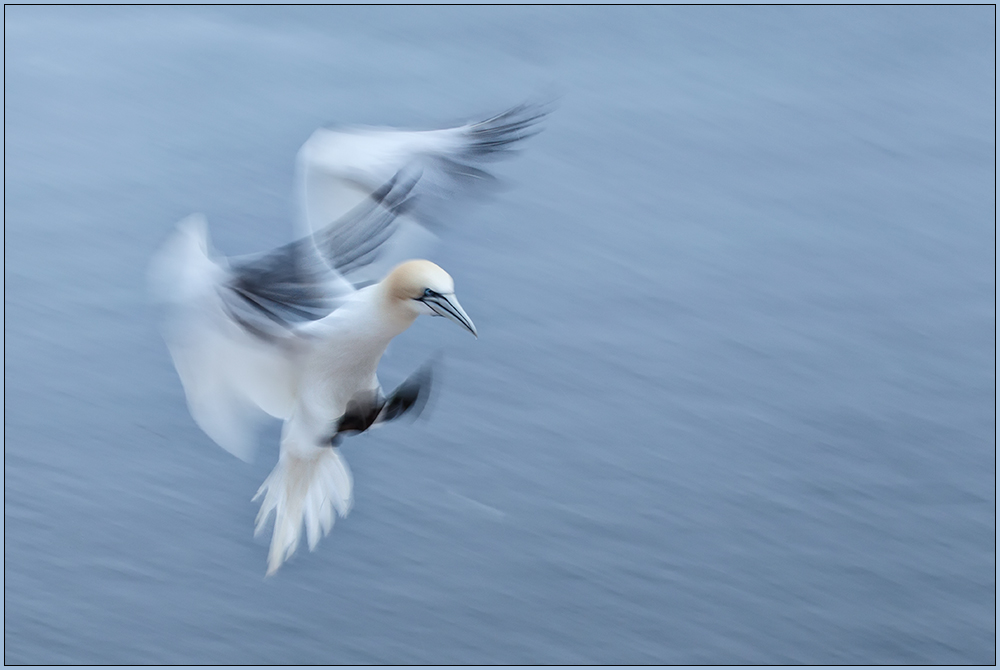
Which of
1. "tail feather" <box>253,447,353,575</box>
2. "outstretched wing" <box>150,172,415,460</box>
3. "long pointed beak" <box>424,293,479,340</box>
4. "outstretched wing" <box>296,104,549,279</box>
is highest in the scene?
"outstretched wing" <box>296,104,549,279</box>

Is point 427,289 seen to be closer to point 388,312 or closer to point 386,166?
point 388,312

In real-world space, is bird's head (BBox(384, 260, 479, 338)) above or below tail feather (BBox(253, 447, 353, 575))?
above

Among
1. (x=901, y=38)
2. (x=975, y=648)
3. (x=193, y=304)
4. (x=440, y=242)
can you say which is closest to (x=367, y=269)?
(x=193, y=304)

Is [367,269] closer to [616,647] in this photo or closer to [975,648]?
[616,647]

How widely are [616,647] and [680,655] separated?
8 cm

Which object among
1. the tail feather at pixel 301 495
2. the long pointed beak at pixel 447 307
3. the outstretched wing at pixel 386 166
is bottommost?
the tail feather at pixel 301 495

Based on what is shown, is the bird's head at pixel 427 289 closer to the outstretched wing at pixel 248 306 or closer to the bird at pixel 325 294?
the bird at pixel 325 294

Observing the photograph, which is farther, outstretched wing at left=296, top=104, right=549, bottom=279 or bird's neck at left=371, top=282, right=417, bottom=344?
outstretched wing at left=296, top=104, right=549, bottom=279

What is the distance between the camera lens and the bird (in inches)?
34.9

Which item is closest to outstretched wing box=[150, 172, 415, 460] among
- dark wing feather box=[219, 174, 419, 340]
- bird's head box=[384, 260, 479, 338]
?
dark wing feather box=[219, 174, 419, 340]

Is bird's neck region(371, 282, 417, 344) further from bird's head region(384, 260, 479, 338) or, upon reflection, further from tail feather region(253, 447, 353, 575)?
tail feather region(253, 447, 353, 575)

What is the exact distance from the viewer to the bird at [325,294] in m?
0.89

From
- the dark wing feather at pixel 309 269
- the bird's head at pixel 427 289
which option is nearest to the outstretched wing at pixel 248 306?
the dark wing feather at pixel 309 269

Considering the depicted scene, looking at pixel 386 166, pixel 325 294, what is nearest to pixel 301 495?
pixel 325 294
